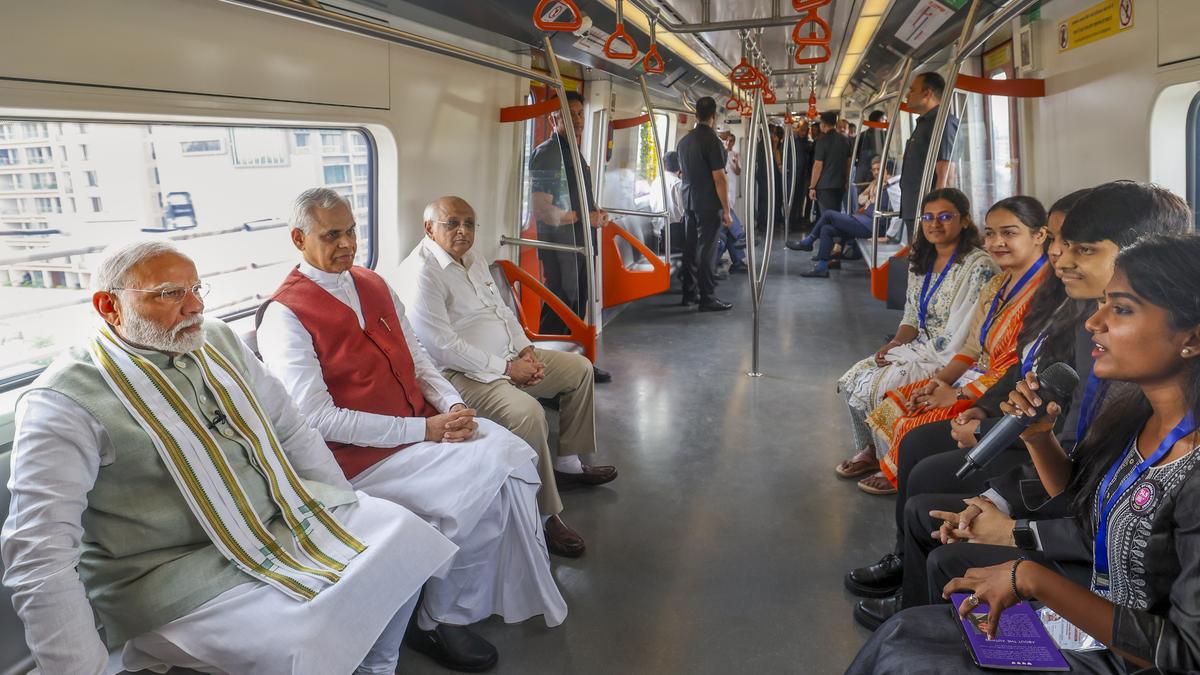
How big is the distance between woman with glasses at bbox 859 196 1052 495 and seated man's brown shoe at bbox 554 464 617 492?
1.21 meters

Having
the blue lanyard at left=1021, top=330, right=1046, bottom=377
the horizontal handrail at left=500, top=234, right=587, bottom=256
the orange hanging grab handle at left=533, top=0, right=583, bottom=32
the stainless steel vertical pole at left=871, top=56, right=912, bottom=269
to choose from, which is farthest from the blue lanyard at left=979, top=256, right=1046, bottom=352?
the stainless steel vertical pole at left=871, top=56, right=912, bottom=269

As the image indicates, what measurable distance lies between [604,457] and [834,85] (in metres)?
13.5

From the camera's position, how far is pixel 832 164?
11.1m

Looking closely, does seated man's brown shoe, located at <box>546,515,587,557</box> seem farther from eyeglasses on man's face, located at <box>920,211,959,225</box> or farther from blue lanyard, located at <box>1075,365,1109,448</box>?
eyeglasses on man's face, located at <box>920,211,959,225</box>

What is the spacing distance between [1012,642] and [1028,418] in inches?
18.0

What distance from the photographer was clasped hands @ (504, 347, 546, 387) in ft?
12.0

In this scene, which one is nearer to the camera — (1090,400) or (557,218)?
(1090,400)

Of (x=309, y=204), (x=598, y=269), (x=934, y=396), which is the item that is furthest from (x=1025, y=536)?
(x=598, y=269)

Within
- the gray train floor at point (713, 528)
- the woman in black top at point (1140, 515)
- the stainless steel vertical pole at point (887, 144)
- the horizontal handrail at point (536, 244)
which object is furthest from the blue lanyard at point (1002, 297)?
the stainless steel vertical pole at point (887, 144)

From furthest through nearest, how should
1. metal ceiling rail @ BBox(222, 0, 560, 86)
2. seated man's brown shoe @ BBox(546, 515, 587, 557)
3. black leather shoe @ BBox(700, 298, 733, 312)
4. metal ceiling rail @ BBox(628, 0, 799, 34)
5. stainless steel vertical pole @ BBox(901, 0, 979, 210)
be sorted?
black leather shoe @ BBox(700, 298, 733, 312) < metal ceiling rail @ BBox(628, 0, 799, 34) < stainless steel vertical pole @ BBox(901, 0, 979, 210) < seated man's brown shoe @ BBox(546, 515, 587, 557) < metal ceiling rail @ BBox(222, 0, 560, 86)

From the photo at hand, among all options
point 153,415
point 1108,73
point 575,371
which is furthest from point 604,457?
point 1108,73

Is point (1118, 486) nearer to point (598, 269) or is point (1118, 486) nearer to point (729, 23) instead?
point (729, 23)

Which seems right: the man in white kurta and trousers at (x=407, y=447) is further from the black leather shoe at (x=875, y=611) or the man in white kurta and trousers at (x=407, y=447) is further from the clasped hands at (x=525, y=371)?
the black leather shoe at (x=875, y=611)

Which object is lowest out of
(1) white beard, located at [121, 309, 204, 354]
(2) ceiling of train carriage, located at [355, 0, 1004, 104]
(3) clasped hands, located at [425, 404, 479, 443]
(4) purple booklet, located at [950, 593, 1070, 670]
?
(4) purple booklet, located at [950, 593, 1070, 670]
